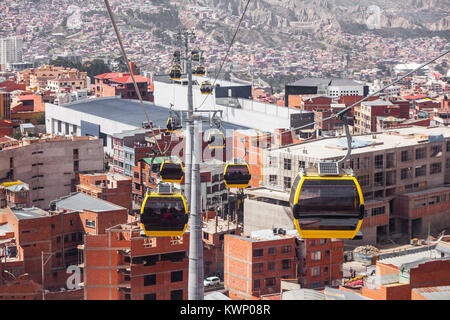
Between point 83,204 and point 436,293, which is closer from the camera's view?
point 436,293

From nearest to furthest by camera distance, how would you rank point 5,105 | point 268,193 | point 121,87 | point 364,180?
point 268,193, point 364,180, point 5,105, point 121,87

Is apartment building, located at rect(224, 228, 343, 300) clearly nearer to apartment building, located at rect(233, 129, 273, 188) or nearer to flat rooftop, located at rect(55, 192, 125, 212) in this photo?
flat rooftop, located at rect(55, 192, 125, 212)

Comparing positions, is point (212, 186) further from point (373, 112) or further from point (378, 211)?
point (373, 112)

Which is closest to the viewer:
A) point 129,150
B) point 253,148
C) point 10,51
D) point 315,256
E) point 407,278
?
point 407,278

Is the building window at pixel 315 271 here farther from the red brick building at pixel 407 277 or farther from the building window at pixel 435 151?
the building window at pixel 435 151

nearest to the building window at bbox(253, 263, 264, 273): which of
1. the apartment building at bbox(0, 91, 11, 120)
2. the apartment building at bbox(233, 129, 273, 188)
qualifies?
the apartment building at bbox(233, 129, 273, 188)

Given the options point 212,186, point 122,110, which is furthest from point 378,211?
point 122,110

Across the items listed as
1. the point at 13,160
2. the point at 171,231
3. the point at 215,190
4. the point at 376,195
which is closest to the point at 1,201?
the point at 13,160

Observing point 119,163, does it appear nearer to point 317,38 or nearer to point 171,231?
point 171,231
